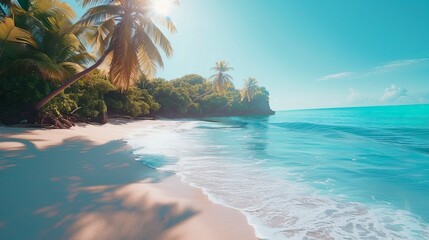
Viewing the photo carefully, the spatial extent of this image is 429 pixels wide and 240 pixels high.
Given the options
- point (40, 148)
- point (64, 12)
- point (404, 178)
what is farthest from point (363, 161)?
point (64, 12)

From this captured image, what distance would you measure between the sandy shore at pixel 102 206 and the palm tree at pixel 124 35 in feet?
20.3

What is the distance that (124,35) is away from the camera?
9.75 metres

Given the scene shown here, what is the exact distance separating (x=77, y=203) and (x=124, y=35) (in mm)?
8964

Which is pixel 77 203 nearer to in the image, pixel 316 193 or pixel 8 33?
pixel 316 193

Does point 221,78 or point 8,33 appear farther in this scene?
point 221,78

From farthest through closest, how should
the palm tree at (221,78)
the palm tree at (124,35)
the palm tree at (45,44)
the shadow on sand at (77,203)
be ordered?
the palm tree at (221,78) → the palm tree at (124,35) → the palm tree at (45,44) → the shadow on sand at (77,203)

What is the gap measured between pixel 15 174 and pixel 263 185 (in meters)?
4.78

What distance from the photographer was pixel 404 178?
19.3 feet

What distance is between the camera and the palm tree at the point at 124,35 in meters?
9.87

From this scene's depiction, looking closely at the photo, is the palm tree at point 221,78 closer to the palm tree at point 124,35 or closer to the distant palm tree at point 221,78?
the distant palm tree at point 221,78

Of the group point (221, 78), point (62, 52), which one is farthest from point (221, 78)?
point (62, 52)

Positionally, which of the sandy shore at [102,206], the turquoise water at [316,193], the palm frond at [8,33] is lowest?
the turquoise water at [316,193]

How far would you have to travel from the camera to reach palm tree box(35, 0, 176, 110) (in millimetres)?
9867

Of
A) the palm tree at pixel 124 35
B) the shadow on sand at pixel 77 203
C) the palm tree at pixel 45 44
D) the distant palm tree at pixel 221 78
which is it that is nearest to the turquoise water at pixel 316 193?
the shadow on sand at pixel 77 203
